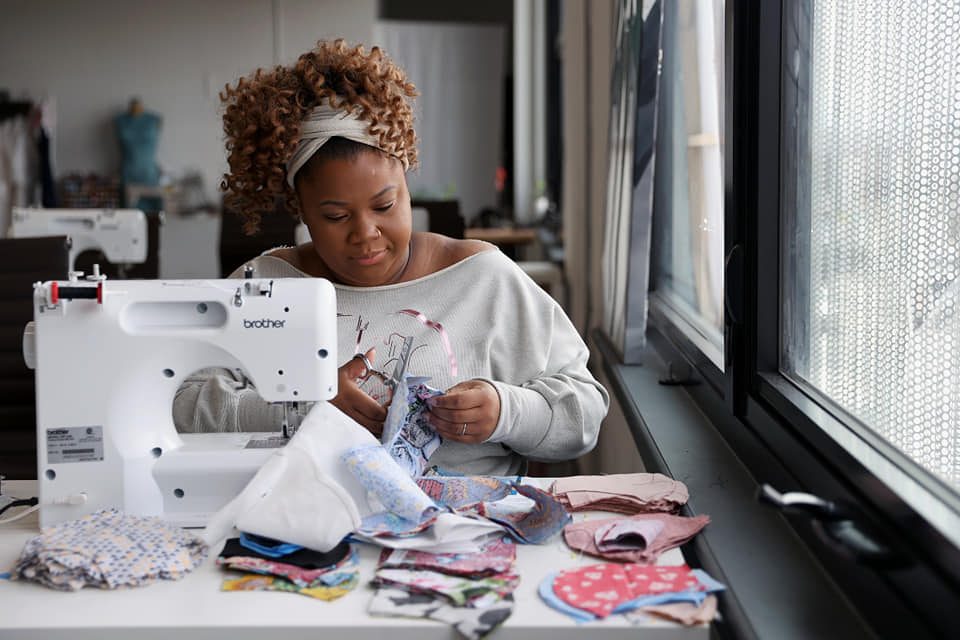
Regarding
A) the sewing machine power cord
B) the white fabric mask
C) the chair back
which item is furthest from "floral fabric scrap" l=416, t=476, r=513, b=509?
the chair back

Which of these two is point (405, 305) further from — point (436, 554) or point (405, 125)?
point (436, 554)

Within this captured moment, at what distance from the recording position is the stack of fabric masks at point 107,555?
1088 mm

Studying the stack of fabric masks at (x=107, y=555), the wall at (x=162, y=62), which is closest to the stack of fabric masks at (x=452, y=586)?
the stack of fabric masks at (x=107, y=555)

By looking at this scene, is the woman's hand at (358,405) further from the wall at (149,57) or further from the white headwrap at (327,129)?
the wall at (149,57)

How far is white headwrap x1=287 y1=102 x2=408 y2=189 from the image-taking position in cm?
155

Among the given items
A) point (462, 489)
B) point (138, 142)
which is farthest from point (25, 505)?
point (138, 142)

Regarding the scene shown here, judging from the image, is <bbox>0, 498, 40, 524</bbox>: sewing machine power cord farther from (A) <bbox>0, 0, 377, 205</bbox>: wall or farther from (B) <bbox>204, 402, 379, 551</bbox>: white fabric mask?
(A) <bbox>0, 0, 377, 205</bbox>: wall

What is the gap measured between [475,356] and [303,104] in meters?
0.48

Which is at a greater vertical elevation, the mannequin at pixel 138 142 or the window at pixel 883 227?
the mannequin at pixel 138 142

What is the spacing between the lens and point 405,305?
1692mm

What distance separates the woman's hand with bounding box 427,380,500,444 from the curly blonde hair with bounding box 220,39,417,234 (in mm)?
394

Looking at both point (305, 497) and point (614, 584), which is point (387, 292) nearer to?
point (305, 497)

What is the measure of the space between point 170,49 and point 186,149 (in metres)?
0.64

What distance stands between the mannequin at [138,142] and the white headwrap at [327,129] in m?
5.33
